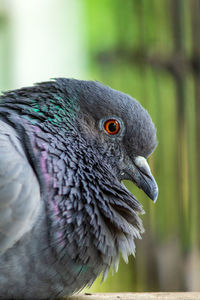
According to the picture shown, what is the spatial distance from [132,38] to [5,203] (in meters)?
3.64

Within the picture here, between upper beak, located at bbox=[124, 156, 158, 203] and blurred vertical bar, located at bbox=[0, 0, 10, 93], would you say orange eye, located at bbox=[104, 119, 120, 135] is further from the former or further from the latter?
blurred vertical bar, located at bbox=[0, 0, 10, 93]

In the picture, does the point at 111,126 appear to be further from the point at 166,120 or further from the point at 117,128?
the point at 166,120

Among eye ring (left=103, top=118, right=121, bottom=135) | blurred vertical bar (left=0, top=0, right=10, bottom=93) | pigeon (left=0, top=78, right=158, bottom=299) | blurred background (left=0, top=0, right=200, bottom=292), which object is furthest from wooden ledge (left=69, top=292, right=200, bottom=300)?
blurred vertical bar (left=0, top=0, right=10, bottom=93)

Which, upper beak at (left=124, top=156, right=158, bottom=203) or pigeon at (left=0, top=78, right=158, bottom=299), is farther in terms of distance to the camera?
upper beak at (left=124, top=156, right=158, bottom=203)

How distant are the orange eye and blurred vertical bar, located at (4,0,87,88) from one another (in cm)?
405

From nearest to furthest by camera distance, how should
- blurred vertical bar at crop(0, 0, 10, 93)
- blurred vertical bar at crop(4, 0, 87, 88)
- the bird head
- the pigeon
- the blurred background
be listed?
the pigeon → the bird head → the blurred background → blurred vertical bar at crop(4, 0, 87, 88) → blurred vertical bar at crop(0, 0, 10, 93)

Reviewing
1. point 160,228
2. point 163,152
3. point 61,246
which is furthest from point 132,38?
point 61,246

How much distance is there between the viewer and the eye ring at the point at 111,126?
2.63m

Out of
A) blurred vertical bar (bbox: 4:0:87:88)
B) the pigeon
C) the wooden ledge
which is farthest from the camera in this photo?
blurred vertical bar (bbox: 4:0:87:88)

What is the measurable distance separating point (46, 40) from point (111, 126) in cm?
484

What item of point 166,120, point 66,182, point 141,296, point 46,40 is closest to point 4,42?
point 46,40

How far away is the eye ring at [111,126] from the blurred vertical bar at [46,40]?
405 cm

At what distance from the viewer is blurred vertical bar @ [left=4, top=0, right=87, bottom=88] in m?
6.71

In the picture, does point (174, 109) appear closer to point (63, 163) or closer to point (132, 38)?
point (132, 38)
